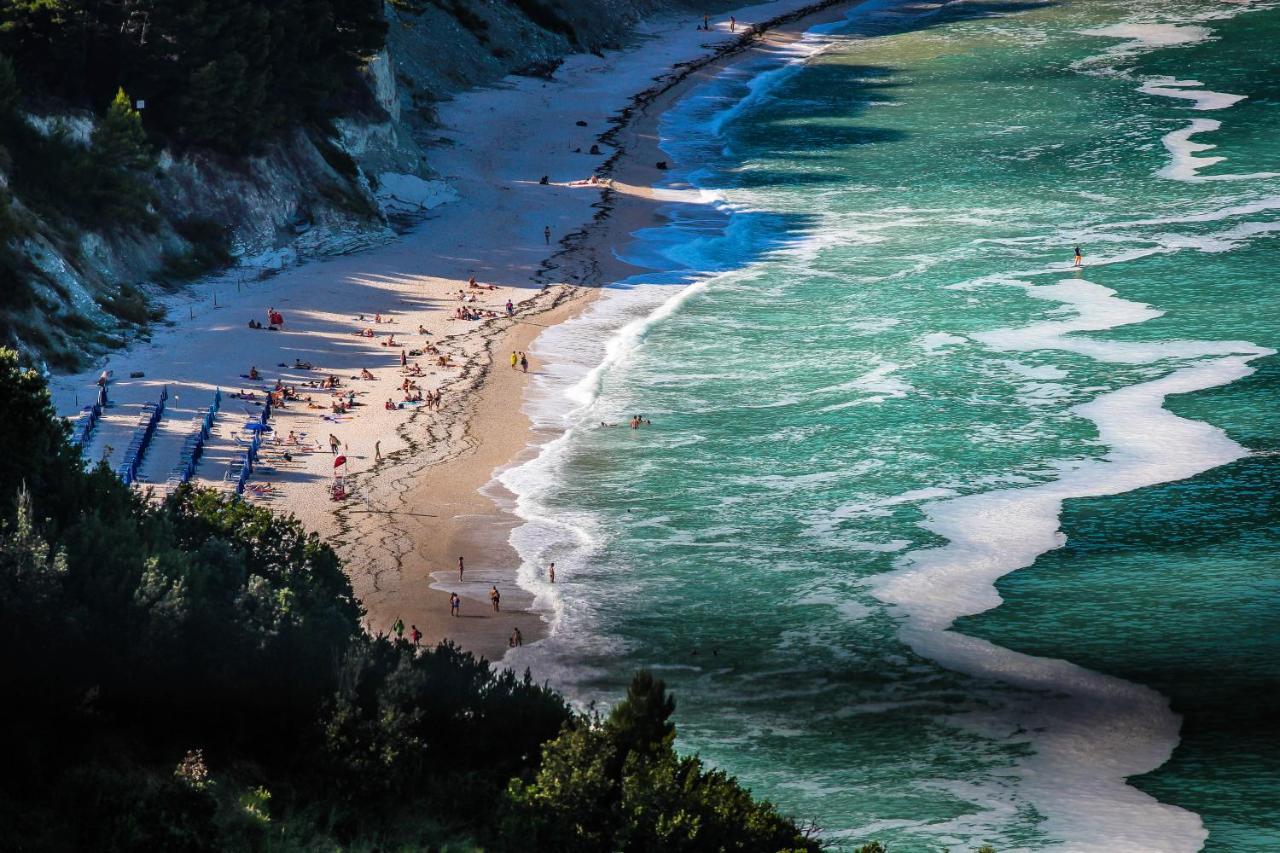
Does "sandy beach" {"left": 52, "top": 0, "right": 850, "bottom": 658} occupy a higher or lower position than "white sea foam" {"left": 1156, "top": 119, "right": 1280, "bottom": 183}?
lower

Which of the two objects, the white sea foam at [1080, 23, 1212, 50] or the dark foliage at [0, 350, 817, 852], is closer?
the dark foliage at [0, 350, 817, 852]

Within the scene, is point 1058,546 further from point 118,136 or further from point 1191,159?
point 1191,159

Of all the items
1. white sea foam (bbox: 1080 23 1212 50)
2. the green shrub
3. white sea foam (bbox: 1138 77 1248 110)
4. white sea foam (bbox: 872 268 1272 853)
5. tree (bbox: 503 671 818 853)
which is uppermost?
white sea foam (bbox: 1080 23 1212 50)

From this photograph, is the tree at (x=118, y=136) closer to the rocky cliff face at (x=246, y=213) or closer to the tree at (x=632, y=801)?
the rocky cliff face at (x=246, y=213)

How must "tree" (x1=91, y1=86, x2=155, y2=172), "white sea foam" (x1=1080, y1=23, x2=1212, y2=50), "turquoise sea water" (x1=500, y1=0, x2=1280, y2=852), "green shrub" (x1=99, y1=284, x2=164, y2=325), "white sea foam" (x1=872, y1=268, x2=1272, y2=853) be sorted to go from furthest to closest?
1. "white sea foam" (x1=1080, y1=23, x2=1212, y2=50)
2. "tree" (x1=91, y1=86, x2=155, y2=172)
3. "green shrub" (x1=99, y1=284, x2=164, y2=325)
4. "turquoise sea water" (x1=500, y1=0, x2=1280, y2=852)
5. "white sea foam" (x1=872, y1=268, x2=1272, y2=853)

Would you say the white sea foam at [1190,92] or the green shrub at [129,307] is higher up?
the white sea foam at [1190,92]

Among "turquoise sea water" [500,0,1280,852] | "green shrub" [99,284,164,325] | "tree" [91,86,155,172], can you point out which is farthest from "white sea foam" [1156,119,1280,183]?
"green shrub" [99,284,164,325]

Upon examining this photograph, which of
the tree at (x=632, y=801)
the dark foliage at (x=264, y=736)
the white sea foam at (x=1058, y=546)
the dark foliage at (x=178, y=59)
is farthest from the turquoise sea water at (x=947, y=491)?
the dark foliage at (x=178, y=59)

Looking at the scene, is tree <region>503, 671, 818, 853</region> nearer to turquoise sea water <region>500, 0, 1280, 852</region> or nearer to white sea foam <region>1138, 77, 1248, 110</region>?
turquoise sea water <region>500, 0, 1280, 852</region>

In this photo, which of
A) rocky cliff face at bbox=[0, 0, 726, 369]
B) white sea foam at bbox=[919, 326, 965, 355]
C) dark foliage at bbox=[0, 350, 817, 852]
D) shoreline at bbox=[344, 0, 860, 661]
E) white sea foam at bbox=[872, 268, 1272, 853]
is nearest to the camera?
dark foliage at bbox=[0, 350, 817, 852]
